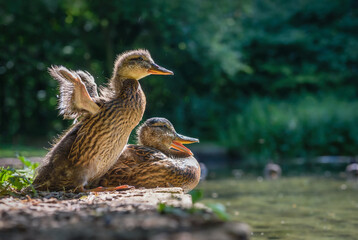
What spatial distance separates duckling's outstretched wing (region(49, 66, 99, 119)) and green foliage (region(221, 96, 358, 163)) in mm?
14504

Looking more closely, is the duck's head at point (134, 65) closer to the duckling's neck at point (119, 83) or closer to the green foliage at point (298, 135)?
the duckling's neck at point (119, 83)

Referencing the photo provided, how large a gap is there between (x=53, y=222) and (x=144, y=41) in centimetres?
1547

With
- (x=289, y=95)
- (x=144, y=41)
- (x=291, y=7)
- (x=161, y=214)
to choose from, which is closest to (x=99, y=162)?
(x=161, y=214)

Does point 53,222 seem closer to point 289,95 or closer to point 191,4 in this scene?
point 191,4

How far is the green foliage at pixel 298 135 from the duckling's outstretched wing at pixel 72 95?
14.5m

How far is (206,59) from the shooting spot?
731 inches

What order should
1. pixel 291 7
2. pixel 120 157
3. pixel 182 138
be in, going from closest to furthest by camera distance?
pixel 120 157 < pixel 182 138 < pixel 291 7

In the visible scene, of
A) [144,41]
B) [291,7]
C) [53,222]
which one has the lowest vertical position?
[53,222]

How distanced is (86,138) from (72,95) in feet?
1.25

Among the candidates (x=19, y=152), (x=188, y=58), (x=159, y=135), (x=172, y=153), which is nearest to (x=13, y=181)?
(x=159, y=135)

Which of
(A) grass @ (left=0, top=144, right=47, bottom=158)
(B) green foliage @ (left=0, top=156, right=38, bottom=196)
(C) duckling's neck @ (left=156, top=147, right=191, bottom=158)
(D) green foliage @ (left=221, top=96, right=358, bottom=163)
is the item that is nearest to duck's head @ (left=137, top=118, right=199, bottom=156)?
(C) duckling's neck @ (left=156, top=147, right=191, bottom=158)

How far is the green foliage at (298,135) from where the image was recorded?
18.4m

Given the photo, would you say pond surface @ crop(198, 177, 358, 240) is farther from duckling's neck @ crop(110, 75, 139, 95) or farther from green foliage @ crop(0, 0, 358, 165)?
green foliage @ crop(0, 0, 358, 165)

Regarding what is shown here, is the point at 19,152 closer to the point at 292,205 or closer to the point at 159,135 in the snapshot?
the point at 159,135
